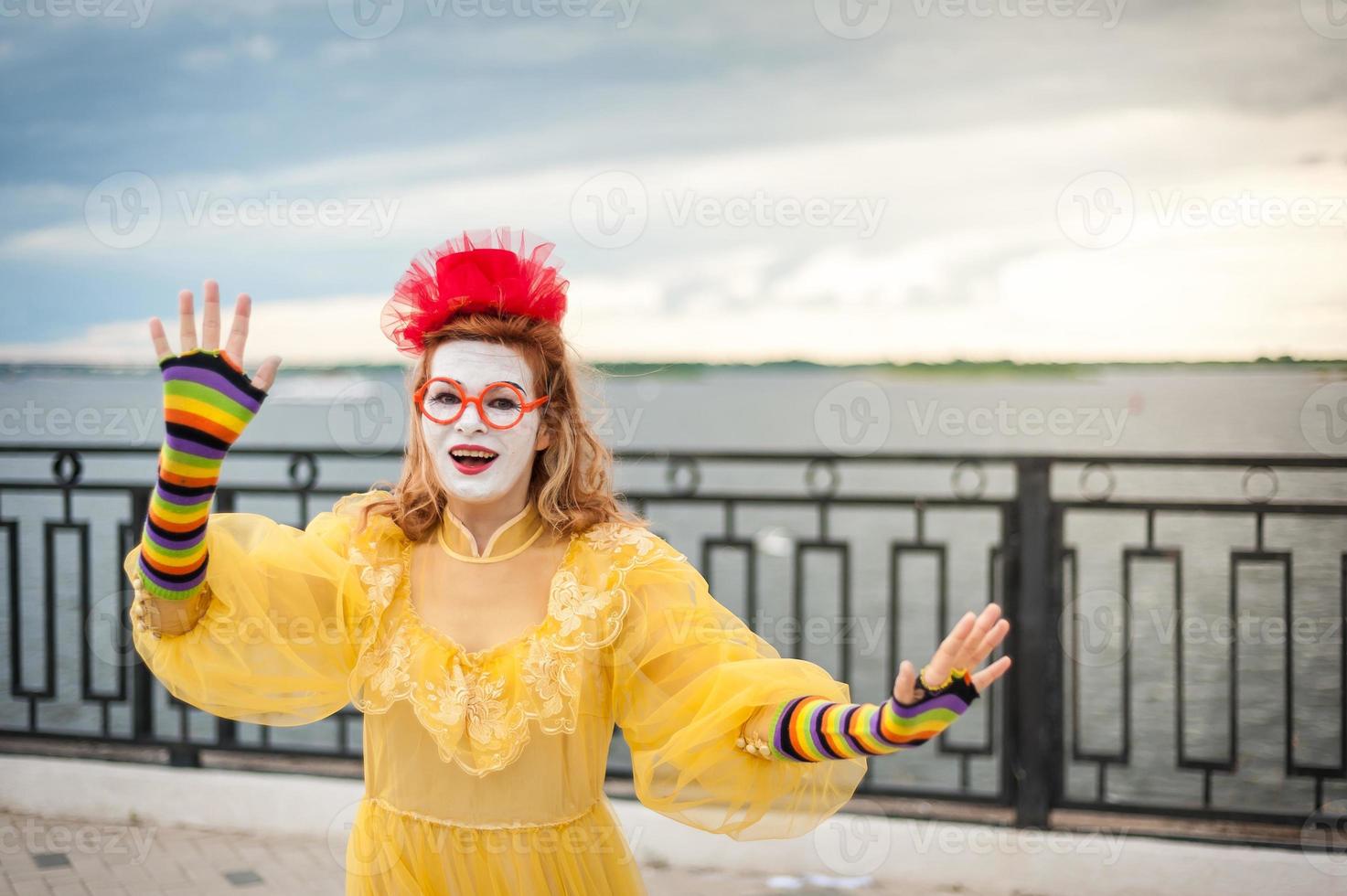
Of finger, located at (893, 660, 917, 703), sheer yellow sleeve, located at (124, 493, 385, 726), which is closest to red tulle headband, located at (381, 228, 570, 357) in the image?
sheer yellow sleeve, located at (124, 493, 385, 726)

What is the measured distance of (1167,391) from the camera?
3580 inches

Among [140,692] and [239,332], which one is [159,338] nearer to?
[239,332]

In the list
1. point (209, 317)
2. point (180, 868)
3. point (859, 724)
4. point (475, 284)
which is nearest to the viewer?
point (859, 724)

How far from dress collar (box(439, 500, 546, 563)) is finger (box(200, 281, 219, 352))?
22.7 inches

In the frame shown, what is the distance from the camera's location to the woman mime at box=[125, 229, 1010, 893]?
216cm

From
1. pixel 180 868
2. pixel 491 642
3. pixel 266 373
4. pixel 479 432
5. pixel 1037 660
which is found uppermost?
pixel 266 373

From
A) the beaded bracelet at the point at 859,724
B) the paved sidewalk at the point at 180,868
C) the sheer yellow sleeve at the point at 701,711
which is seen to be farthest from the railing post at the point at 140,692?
the beaded bracelet at the point at 859,724

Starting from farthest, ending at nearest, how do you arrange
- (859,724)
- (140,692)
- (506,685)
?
(140,692) < (506,685) < (859,724)

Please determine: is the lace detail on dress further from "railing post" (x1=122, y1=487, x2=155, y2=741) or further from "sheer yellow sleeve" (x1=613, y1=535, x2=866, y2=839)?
"railing post" (x1=122, y1=487, x2=155, y2=741)

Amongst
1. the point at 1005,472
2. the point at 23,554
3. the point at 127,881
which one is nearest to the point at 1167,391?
the point at 1005,472

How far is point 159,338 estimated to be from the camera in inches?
81.5

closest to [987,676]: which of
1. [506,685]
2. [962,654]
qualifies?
[962,654]

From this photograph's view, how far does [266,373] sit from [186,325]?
16 cm

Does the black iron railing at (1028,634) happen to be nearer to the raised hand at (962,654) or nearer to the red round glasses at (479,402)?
the red round glasses at (479,402)
